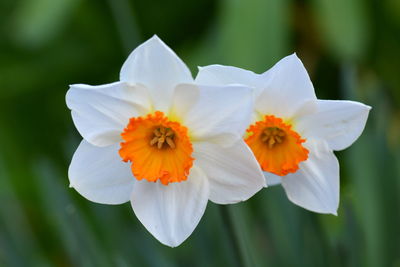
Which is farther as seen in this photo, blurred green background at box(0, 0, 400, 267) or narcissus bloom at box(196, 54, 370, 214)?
blurred green background at box(0, 0, 400, 267)

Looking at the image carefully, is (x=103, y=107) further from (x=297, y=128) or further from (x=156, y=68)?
(x=297, y=128)

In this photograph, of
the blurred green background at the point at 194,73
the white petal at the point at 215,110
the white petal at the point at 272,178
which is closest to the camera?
the white petal at the point at 215,110

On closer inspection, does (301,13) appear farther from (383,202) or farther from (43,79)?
(383,202)

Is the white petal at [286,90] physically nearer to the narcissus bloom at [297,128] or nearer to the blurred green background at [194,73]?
the narcissus bloom at [297,128]

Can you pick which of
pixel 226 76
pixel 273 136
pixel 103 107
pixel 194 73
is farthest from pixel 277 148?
pixel 194 73

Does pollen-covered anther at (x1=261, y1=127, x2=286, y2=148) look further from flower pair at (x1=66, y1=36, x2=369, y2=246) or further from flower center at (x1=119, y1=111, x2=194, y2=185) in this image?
flower center at (x1=119, y1=111, x2=194, y2=185)

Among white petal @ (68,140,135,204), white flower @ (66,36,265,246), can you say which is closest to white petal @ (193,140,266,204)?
white flower @ (66,36,265,246)

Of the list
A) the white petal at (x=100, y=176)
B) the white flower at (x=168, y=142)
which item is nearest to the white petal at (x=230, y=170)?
the white flower at (x=168, y=142)
